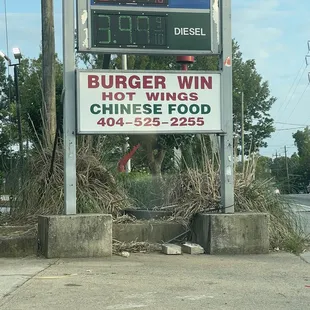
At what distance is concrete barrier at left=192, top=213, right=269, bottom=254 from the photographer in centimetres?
890

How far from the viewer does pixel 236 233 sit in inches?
352

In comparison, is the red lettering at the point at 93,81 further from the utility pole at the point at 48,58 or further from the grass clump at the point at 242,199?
the utility pole at the point at 48,58

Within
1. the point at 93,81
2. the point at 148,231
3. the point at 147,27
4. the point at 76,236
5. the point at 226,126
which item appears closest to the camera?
the point at 76,236

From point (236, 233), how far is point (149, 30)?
3.71 m

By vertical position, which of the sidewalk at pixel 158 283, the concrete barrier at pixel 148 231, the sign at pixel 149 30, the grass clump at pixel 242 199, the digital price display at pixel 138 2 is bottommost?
the sidewalk at pixel 158 283

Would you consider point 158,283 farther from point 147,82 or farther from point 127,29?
point 127,29

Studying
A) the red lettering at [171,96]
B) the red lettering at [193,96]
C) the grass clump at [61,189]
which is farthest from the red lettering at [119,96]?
the grass clump at [61,189]

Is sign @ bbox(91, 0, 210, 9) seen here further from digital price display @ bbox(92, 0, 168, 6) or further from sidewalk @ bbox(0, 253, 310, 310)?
sidewalk @ bbox(0, 253, 310, 310)

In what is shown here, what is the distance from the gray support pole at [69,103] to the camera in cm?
876

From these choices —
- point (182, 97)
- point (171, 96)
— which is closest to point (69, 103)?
point (171, 96)

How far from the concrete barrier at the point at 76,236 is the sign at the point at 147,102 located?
4.81ft

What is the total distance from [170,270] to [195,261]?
0.88 meters

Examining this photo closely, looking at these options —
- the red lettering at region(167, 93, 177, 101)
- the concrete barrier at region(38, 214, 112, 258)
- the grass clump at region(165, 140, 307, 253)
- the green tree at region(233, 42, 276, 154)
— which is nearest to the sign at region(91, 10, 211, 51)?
the red lettering at region(167, 93, 177, 101)

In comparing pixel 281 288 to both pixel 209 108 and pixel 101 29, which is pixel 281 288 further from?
pixel 101 29
